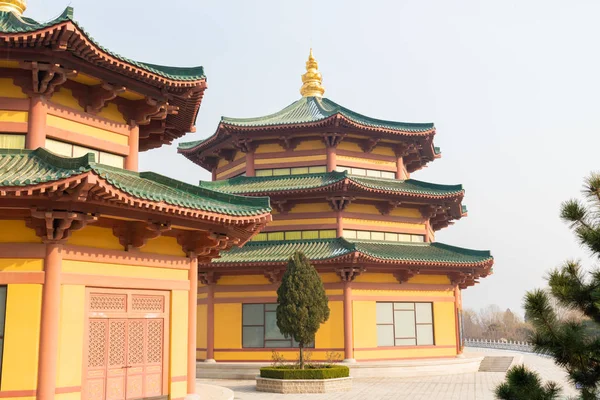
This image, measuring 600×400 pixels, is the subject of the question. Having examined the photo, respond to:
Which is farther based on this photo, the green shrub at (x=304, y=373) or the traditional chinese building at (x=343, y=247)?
the traditional chinese building at (x=343, y=247)

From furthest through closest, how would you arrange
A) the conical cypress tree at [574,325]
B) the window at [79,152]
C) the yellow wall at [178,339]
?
the yellow wall at [178,339] < the window at [79,152] < the conical cypress tree at [574,325]

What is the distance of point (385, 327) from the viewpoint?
27.4 m

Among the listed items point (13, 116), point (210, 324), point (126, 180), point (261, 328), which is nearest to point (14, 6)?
point (13, 116)

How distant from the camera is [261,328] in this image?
1077 inches

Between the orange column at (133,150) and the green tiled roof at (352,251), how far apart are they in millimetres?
10777

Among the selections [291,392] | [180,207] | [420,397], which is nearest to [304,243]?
[291,392]

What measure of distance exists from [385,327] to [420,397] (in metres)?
7.39

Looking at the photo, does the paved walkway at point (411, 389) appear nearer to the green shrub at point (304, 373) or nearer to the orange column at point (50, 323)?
the green shrub at point (304, 373)

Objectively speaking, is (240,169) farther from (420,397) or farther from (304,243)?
(420,397)

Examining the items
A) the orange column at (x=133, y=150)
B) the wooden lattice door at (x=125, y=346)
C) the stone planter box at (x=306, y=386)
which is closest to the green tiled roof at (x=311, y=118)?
the stone planter box at (x=306, y=386)

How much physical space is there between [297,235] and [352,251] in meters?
4.63

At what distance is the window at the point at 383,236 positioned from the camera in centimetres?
2894

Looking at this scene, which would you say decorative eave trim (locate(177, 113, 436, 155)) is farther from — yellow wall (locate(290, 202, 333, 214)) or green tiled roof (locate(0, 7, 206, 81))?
green tiled roof (locate(0, 7, 206, 81))

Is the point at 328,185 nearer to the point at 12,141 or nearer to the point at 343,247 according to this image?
the point at 343,247
